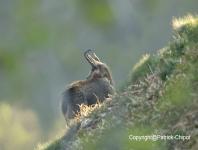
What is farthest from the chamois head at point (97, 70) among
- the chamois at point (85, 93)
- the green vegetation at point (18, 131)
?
the green vegetation at point (18, 131)

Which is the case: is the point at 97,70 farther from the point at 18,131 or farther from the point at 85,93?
the point at 18,131

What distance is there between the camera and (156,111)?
6879 millimetres

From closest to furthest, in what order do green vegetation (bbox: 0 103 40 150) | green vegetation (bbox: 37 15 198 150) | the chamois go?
green vegetation (bbox: 37 15 198 150)
the chamois
green vegetation (bbox: 0 103 40 150)

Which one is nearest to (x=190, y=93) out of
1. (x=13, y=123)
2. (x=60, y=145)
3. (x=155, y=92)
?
(x=155, y=92)

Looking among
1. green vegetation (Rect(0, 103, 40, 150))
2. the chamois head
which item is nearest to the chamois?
the chamois head

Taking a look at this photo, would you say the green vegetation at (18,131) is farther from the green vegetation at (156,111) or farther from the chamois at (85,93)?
the green vegetation at (156,111)

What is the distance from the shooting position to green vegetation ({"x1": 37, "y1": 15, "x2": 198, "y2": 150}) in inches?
244

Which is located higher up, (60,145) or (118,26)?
(60,145)

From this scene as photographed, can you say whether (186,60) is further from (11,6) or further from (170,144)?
(11,6)

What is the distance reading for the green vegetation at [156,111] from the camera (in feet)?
20.4

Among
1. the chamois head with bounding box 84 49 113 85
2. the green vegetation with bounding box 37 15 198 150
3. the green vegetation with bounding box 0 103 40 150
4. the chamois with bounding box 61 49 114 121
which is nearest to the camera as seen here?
the green vegetation with bounding box 37 15 198 150

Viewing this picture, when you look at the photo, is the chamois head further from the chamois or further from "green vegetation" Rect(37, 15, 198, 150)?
"green vegetation" Rect(37, 15, 198, 150)

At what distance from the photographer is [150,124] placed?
6.73 meters

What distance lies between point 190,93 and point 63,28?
3404 mm
